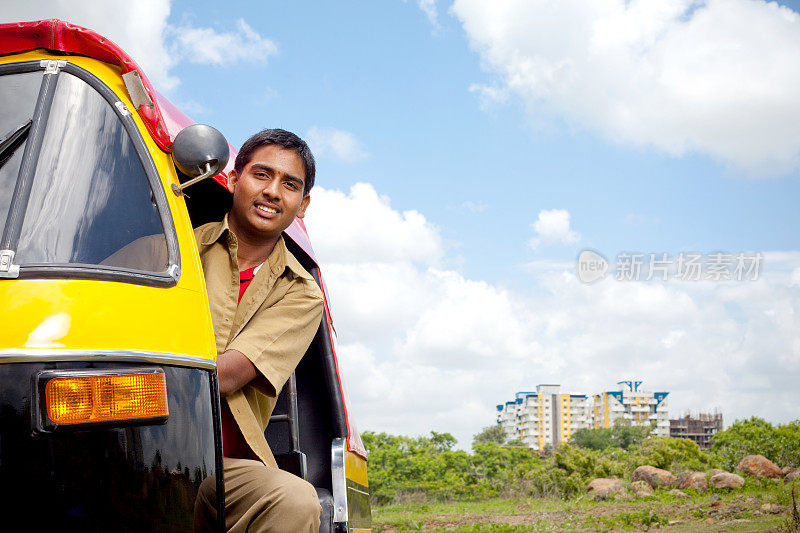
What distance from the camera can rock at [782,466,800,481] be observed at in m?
14.3

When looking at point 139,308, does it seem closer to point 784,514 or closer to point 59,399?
point 59,399

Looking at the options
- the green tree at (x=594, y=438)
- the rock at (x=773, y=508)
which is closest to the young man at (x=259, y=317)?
the rock at (x=773, y=508)

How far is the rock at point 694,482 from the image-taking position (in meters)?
14.0

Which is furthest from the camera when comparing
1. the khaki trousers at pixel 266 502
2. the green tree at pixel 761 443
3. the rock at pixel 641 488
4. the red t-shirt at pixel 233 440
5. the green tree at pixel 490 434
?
the green tree at pixel 490 434

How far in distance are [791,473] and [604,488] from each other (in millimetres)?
3588

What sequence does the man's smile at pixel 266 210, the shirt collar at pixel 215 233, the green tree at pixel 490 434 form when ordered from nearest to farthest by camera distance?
1. the shirt collar at pixel 215 233
2. the man's smile at pixel 266 210
3. the green tree at pixel 490 434

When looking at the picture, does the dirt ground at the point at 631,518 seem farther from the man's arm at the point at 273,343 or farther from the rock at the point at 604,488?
the man's arm at the point at 273,343

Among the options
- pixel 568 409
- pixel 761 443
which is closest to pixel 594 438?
pixel 761 443

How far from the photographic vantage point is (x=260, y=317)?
267 cm

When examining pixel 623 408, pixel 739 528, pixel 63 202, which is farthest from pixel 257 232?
pixel 623 408

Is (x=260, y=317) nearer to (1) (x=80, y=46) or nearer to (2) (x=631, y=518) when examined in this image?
(1) (x=80, y=46)

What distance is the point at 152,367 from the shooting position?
202 cm

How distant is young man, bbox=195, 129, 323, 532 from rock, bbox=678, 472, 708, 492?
13.0 metres

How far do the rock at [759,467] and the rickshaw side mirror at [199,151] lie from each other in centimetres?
1506
